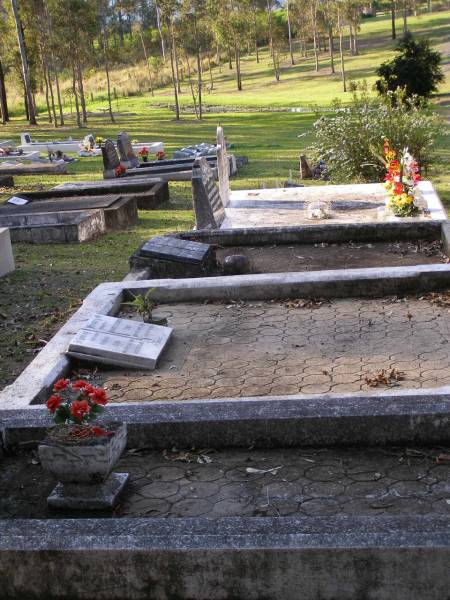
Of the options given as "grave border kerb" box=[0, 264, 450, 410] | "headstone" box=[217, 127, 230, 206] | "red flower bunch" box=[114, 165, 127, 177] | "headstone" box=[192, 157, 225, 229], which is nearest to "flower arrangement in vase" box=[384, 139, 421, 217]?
"headstone" box=[192, 157, 225, 229]

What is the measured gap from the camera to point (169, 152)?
2502 centimetres

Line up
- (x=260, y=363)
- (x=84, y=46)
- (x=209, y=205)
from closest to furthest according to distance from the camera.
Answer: (x=260, y=363) → (x=209, y=205) → (x=84, y=46)

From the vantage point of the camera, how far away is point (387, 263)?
29.3 ft

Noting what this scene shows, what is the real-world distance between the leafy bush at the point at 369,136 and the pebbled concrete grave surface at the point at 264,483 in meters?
11.3

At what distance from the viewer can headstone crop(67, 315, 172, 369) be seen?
6207 millimetres

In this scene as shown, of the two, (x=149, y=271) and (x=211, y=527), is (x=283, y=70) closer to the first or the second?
(x=149, y=271)

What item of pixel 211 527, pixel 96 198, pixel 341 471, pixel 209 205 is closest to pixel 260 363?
pixel 341 471

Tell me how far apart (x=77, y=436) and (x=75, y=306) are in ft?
16.1

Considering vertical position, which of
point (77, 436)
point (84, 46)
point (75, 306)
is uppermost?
point (84, 46)


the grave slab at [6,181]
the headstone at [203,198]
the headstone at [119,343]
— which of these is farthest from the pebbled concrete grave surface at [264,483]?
the grave slab at [6,181]

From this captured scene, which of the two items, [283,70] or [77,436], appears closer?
[77,436]

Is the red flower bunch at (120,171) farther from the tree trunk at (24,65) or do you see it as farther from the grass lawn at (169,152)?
the tree trunk at (24,65)

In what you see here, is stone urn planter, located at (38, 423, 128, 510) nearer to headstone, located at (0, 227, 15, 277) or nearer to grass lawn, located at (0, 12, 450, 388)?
grass lawn, located at (0, 12, 450, 388)

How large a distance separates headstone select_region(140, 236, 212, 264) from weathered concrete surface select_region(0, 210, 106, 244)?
13.7ft
